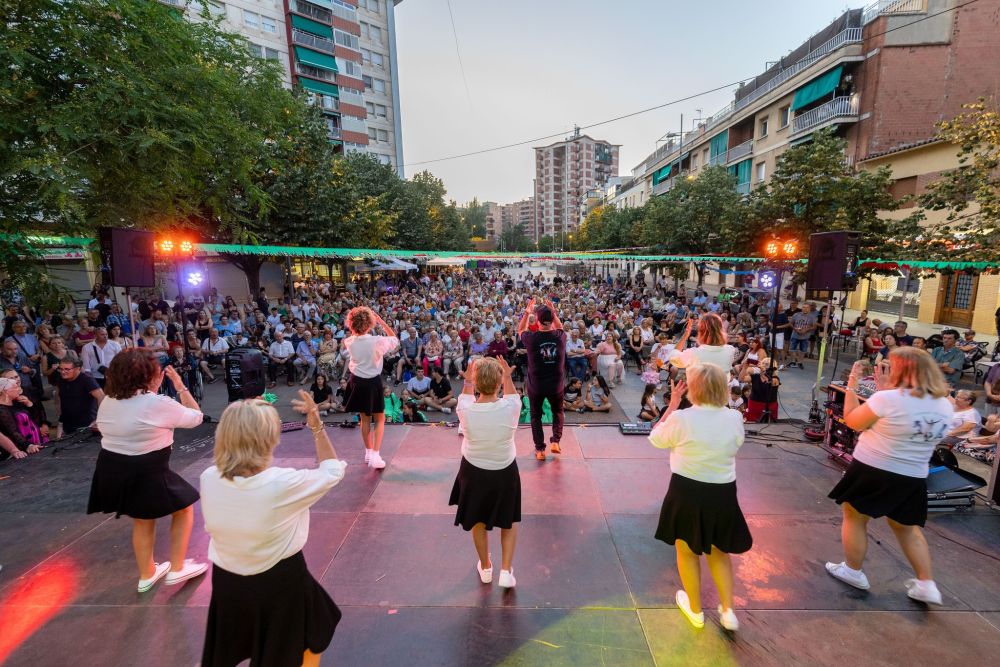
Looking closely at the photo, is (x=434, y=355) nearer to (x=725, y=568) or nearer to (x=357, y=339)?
(x=357, y=339)

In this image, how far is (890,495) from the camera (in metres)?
2.65

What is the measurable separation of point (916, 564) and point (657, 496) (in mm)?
1738

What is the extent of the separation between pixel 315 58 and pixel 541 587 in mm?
40104

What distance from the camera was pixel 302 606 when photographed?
185 cm

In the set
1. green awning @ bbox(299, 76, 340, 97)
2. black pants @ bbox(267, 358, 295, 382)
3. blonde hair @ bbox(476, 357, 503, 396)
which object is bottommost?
black pants @ bbox(267, 358, 295, 382)

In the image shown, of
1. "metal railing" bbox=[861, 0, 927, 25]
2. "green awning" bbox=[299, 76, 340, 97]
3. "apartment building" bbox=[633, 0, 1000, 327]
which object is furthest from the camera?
"green awning" bbox=[299, 76, 340, 97]

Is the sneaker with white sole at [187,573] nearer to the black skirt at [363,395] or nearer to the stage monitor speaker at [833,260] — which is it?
the black skirt at [363,395]

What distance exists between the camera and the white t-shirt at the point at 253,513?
5.41 feet

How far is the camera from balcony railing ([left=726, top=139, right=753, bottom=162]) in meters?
25.6

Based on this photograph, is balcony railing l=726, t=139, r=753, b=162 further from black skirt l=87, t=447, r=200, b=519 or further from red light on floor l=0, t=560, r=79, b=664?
red light on floor l=0, t=560, r=79, b=664

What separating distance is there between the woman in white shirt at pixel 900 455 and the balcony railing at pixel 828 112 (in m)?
21.7

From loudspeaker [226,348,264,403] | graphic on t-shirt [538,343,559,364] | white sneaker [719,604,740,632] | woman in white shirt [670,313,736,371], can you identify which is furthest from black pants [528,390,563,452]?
loudspeaker [226,348,264,403]

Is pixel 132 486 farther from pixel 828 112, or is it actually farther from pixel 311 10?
pixel 311 10

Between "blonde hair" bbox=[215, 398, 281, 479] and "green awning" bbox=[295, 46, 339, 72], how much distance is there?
39.2 metres
